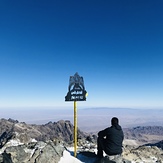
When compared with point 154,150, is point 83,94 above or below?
above

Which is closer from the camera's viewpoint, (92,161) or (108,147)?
(108,147)

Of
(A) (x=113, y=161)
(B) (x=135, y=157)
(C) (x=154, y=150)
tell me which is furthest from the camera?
(C) (x=154, y=150)

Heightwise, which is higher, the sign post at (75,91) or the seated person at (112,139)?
the sign post at (75,91)

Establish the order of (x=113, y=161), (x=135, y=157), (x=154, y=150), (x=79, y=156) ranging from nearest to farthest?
(x=113, y=161) → (x=79, y=156) → (x=135, y=157) → (x=154, y=150)

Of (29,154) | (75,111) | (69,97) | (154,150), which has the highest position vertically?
(69,97)

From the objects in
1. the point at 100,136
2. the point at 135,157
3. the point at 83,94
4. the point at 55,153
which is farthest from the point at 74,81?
the point at 135,157

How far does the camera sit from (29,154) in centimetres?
1581

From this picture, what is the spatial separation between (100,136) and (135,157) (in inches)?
319

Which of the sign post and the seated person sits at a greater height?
the sign post

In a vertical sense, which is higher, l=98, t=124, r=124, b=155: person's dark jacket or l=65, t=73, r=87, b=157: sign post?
l=65, t=73, r=87, b=157: sign post

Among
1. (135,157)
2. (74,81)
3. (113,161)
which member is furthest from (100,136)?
(135,157)

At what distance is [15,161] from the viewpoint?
1463 centimetres

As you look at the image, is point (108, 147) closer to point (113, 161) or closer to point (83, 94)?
point (113, 161)

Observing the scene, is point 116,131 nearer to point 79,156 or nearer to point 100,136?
point 100,136
